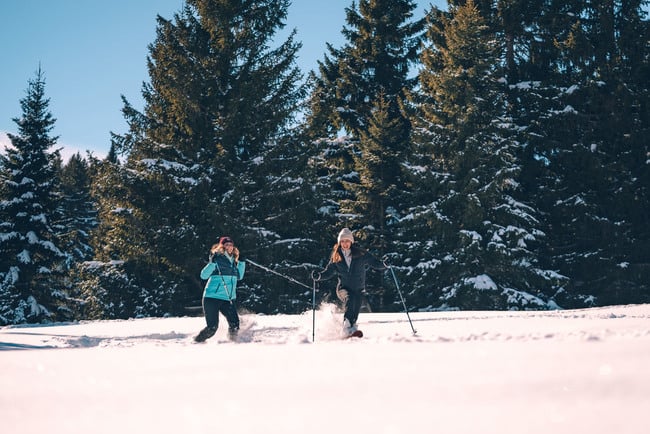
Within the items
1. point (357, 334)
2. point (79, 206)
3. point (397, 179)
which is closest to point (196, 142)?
point (397, 179)

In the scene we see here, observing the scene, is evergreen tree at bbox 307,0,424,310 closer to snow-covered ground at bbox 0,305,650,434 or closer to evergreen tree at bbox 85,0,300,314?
evergreen tree at bbox 85,0,300,314

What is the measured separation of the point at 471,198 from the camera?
23188mm

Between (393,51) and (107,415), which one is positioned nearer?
(107,415)

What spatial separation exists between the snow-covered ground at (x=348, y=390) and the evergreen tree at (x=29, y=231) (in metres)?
23.6

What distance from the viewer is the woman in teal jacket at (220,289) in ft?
31.8

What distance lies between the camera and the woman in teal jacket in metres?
9.69

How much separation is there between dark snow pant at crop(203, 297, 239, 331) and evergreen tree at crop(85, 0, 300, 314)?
12.4 m

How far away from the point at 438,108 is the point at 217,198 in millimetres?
9696

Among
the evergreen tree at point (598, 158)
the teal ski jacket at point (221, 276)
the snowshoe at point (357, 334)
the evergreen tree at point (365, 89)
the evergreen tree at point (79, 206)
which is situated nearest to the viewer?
the snowshoe at point (357, 334)

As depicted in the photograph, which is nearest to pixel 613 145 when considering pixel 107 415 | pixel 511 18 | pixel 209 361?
pixel 511 18

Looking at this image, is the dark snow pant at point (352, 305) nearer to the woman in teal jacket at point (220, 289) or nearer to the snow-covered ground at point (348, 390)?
the woman in teal jacket at point (220, 289)

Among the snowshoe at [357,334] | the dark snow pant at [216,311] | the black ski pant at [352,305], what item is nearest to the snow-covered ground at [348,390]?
the snowshoe at [357,334]

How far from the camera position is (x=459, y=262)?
23688 mm

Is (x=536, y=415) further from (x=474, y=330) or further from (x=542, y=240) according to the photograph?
(x=542, y=240)
